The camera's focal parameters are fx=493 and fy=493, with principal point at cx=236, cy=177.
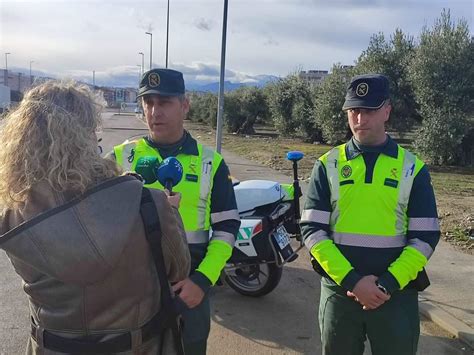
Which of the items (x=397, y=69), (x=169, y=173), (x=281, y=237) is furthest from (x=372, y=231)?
(x=397, y=69)

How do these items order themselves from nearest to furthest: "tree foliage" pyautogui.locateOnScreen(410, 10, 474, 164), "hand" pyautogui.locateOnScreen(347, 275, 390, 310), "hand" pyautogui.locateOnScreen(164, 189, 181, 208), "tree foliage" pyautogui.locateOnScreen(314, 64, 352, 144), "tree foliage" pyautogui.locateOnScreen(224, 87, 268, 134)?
"hand" pyautogui.locateOnScreen(164, 189, 181, 208) → "hand" pyautogui.locateOnScreen(347, 275, 390, 310) → "tree foliage" pyautogui.locateOnScreen(410, 10, 474, 164) → "tree foliage" pyautogui.locateOnScreen(314, 64, 352, 144) → "tree foliage" pyautogui.locateOnScreen(224, 87, 268, 134)

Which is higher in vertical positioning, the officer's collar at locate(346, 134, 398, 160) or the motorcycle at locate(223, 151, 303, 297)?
the officer's collar at locate(346, 134, 398, 160)

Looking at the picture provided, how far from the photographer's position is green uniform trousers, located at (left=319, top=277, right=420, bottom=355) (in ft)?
8.20

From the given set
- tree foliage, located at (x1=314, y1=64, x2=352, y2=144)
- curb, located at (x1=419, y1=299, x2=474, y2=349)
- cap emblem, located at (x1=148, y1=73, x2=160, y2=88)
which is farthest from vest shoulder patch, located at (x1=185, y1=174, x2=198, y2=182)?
tree foliage, located at (x1=314, y1=64, x2=352, y2=144)

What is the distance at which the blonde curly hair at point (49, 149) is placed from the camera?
1.53 metres

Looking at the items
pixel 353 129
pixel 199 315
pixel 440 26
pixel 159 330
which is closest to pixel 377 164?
pixel 353 129

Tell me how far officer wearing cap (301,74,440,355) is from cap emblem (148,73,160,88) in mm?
1017

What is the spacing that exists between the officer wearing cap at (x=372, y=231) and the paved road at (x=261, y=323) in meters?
1.50

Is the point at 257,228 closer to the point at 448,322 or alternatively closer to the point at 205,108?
the point at 448,322

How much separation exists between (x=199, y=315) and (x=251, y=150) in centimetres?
1943

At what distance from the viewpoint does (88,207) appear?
152cm

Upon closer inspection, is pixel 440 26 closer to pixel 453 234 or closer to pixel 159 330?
pixel 453 234

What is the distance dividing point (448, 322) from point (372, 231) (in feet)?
7.84

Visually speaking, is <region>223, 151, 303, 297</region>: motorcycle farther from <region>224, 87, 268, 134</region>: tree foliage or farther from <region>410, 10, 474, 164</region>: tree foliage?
<region>224, 87, 268, 134</region>: tree foliage
